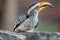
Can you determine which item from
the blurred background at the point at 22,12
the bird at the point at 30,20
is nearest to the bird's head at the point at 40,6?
the bird at the point at 30,20

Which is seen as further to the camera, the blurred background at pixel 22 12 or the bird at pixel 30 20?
the blurred background at pixel 22 12

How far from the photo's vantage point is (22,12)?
393 cm

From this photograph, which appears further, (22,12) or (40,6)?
(22,12)

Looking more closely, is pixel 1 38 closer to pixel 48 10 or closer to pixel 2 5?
pixel 2 5

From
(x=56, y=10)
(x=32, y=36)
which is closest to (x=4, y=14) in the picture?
(x=56, y=10)

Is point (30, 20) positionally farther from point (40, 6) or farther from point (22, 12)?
point (22, 12)

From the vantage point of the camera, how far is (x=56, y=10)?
4.22m

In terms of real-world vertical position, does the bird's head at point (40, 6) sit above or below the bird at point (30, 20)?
above

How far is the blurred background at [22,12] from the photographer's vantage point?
392 centimetres

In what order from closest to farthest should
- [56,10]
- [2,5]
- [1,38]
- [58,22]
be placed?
1. [1,38]
2. [2,5]
3. [56,10]
4. [58,22]

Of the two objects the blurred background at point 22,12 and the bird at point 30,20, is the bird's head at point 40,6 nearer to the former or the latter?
the bird at point 30,20

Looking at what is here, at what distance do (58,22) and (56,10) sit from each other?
12.7 inches

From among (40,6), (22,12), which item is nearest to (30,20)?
(40,6)

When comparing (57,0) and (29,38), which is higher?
(57,0)
